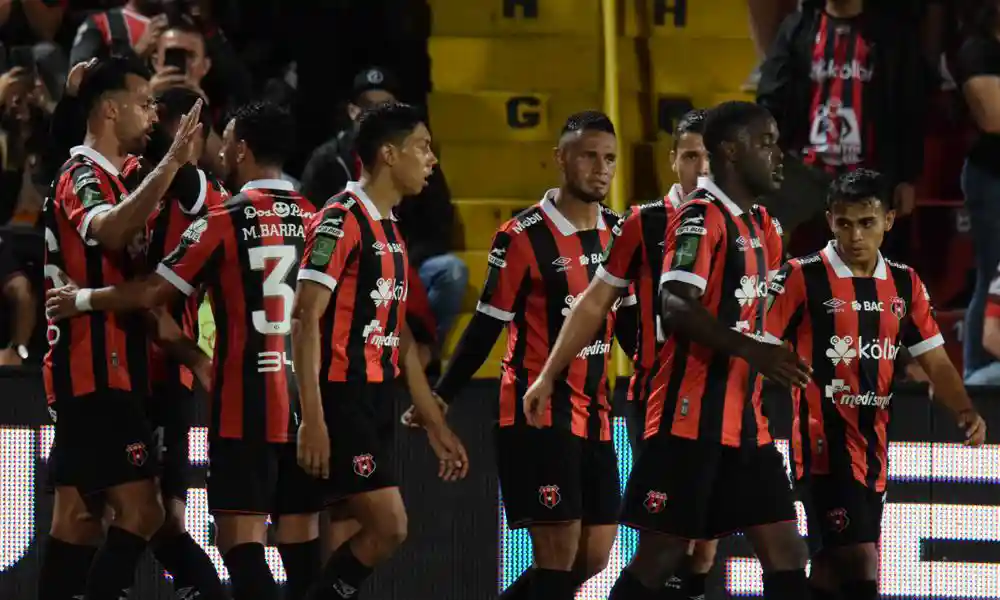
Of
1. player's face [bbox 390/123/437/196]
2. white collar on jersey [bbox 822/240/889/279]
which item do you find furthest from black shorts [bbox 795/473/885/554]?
player's face [bbox 390/123/437/196]

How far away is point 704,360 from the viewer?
6.16 meters

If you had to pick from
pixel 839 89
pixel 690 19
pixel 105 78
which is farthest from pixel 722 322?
pixel 690 19

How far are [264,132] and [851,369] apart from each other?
2.49 m

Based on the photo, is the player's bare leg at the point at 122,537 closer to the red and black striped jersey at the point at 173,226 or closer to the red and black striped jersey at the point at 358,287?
the red and black striped jersey at the point at 173,226

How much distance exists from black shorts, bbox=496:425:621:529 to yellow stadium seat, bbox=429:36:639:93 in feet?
13.5

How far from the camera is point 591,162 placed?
691 centimetres

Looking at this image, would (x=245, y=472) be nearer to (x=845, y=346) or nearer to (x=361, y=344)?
(x=361, y=344)

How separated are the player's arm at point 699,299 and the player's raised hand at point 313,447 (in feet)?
4.25

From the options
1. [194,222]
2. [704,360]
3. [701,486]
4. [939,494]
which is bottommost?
[939,494]

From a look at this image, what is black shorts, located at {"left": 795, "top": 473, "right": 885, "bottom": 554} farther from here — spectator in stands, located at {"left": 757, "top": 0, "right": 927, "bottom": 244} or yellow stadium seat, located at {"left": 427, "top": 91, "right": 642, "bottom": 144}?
yellow stadium seat, located at {"left": 427, "top": 91, "right": 642, "bottom": 144}

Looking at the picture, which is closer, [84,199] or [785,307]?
[84,199]

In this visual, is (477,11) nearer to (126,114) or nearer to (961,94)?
(961,94)

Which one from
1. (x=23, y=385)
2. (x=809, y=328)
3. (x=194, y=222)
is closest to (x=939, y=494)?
(x=809, y=328)

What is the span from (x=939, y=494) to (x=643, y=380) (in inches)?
67.0
